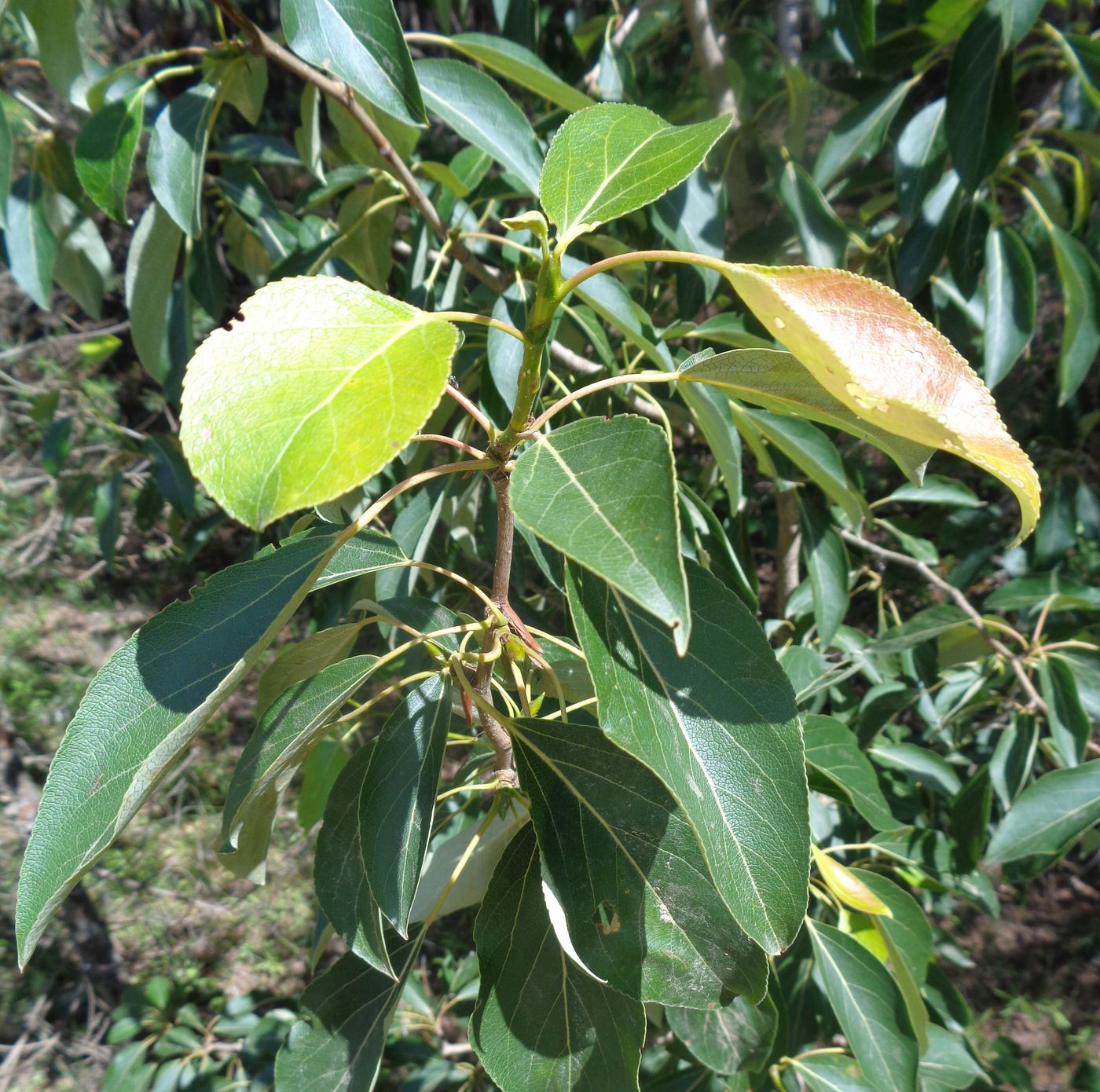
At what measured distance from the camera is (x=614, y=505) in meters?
0.39

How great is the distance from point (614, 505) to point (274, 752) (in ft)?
1.02

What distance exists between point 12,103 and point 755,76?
1.90 m

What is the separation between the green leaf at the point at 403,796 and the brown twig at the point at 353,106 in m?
0.59

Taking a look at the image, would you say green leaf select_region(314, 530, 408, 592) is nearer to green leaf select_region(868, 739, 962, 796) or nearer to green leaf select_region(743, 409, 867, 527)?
green leaf select_region(743, 409, 867, 527)

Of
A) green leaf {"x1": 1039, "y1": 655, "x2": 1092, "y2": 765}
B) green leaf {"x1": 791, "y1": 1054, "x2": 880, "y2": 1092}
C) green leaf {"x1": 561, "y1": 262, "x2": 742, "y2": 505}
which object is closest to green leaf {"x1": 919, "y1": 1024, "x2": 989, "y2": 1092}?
green leaf {"x1": 791, "y1": 1054, "x2": 880, "y2": 1092}

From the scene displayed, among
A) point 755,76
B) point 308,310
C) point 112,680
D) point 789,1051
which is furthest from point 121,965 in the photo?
point 755,76

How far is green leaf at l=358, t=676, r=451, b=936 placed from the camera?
0.57m

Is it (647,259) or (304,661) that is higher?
(647,259)

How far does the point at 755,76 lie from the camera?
2.37 m

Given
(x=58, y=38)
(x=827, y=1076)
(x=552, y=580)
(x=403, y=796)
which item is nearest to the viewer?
(x=403, y=796)

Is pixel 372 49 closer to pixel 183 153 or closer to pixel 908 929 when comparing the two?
pixel 183 153

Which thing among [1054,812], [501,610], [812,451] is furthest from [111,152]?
[1054,812]

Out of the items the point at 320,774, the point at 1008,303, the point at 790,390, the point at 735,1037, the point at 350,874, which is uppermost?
the point at 790,390

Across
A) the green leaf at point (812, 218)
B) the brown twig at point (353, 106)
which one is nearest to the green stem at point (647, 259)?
the brown twig at point (353, 106)
